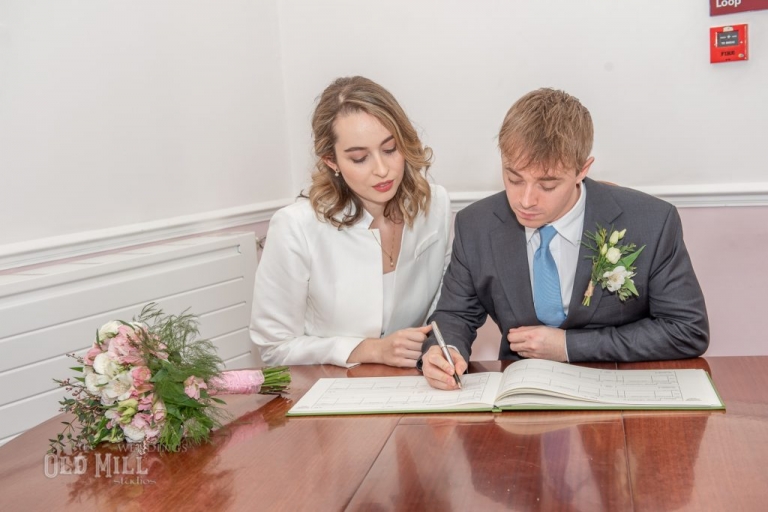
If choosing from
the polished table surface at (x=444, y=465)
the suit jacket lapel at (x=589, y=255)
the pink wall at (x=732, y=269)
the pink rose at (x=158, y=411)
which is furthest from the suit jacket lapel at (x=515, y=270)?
the pink wall at (x=732, y=269)

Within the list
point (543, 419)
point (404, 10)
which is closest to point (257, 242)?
point (404, 10)

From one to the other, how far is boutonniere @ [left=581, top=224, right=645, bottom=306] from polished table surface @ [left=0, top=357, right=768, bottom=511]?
0.38 m

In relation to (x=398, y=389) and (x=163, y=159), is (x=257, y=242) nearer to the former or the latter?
(x=163, y=159)

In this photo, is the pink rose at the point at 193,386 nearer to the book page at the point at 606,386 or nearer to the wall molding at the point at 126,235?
the book page at the point at 606,386

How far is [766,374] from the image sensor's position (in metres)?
1.86

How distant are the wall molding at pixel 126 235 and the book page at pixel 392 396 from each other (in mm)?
1371

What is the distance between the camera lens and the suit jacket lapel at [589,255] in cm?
220

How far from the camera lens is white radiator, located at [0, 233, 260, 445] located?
8.79 feet

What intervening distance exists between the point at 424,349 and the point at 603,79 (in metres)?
1.95

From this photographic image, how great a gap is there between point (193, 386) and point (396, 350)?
63 centimetres

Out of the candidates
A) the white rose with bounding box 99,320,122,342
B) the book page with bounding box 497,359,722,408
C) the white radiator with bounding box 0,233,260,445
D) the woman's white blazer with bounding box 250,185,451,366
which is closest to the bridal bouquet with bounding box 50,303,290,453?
the white rose with bounding box 99,320,122,342

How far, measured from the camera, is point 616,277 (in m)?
2.13

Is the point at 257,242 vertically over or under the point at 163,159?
under

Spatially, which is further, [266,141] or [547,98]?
[266,141]
